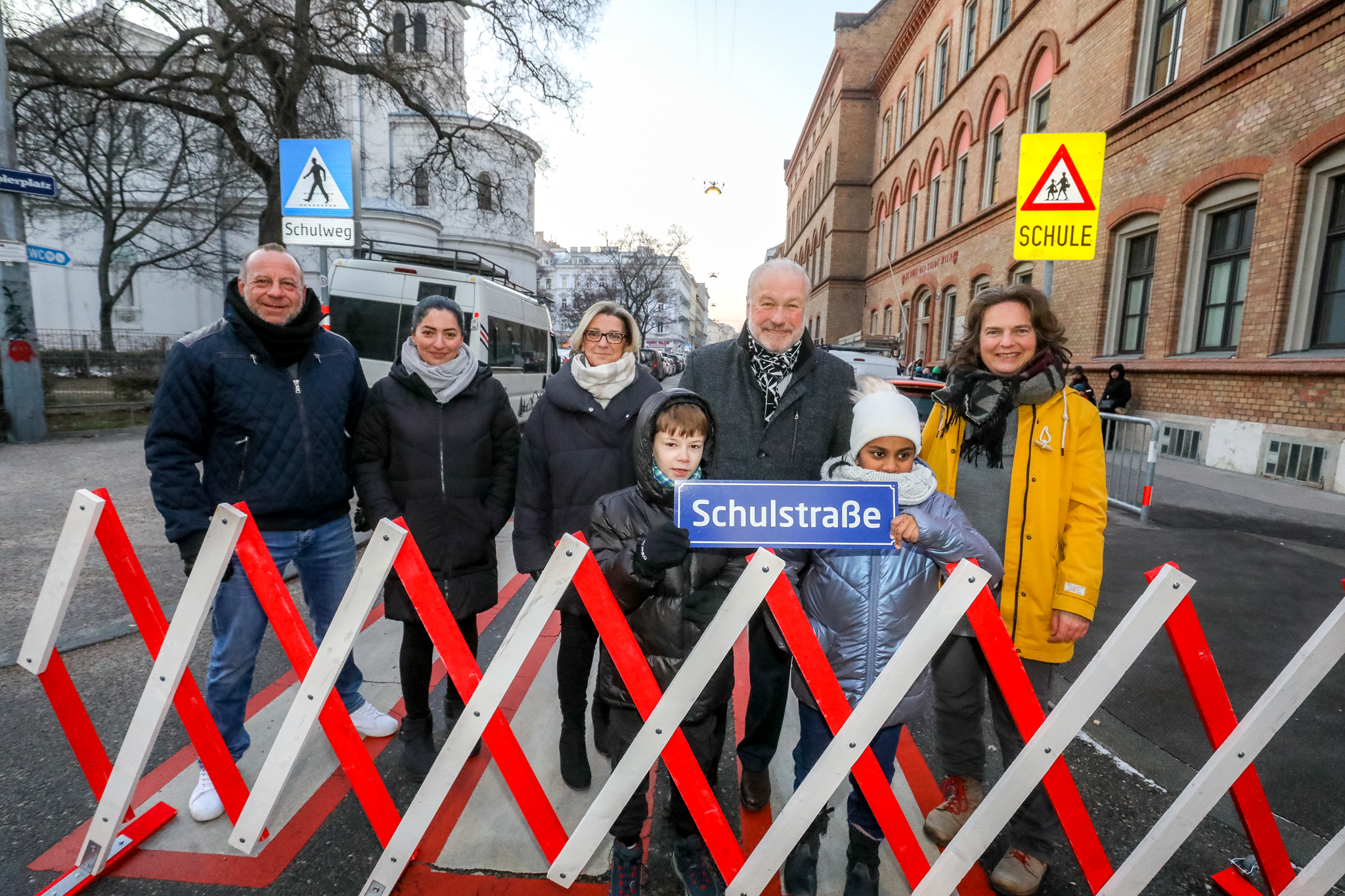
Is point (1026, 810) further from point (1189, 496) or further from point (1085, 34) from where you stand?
point (1085, 34)

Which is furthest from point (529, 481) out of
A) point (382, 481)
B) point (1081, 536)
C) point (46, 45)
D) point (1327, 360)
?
point (46, 45)

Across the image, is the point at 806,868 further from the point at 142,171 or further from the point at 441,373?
→ the point at 142,171

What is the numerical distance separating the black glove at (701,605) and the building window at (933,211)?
76.7ft

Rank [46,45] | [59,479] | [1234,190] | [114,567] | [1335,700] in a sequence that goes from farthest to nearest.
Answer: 1. [46,45]
2. [1234,190]
3. [59,479]
4. [1335,700]
5. [114,567]

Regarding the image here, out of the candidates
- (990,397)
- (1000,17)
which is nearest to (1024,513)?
(990,397)

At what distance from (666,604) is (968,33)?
24964mm

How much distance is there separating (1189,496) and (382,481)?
30.7 feet

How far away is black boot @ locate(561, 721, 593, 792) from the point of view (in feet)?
8.93

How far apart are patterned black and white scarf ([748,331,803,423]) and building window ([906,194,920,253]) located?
24891 mm

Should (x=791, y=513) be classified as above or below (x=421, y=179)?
below

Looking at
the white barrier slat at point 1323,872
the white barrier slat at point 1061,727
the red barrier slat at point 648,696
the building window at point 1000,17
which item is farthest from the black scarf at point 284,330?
the building window at point 1000,17

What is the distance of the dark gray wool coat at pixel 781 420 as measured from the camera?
255 centimetres

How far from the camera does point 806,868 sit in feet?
7.34

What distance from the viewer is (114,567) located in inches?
86.4
